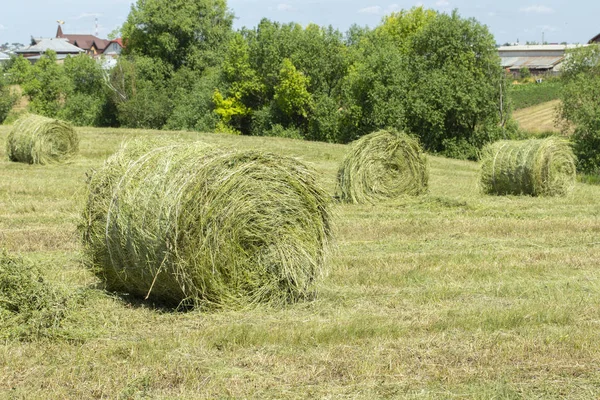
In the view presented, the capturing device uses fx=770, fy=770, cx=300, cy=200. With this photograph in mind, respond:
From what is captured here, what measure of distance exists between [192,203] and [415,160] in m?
9.90

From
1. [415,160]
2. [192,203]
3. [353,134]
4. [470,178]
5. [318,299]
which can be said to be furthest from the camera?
[353,134]

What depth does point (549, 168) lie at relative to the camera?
55.3 feet

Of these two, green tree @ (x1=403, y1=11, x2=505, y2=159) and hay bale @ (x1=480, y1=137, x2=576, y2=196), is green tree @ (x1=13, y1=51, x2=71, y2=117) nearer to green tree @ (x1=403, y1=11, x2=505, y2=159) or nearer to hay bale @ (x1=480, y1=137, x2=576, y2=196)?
green tree @ (x1=403, y1=11, x2=505, y2=159)

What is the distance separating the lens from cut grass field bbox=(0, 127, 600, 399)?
5.55 metres

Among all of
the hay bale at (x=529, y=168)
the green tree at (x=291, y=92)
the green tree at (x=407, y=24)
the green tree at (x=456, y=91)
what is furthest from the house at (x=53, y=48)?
the hay bale at (x=529, y=168)

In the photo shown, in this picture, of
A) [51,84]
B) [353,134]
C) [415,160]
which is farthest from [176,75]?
[415,160]

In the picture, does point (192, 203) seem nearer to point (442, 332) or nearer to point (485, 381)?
point (442, 332)

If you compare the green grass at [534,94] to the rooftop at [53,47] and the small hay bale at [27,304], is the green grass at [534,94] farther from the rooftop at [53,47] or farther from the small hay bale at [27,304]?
the rooftop at [53,47]

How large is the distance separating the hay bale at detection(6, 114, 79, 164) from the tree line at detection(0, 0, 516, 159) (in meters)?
24.7

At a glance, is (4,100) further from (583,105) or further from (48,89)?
(583,105)

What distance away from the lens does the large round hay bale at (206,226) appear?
7.32 metres

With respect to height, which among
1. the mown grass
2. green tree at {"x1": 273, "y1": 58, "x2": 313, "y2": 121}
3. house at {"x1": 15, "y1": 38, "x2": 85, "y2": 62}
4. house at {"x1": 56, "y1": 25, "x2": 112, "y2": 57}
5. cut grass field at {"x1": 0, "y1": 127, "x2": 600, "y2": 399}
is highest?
house at {"x1": 56, "y1": 25, "x2": 112, "y2": 57}

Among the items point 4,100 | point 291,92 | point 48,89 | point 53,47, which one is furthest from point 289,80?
point 53,47

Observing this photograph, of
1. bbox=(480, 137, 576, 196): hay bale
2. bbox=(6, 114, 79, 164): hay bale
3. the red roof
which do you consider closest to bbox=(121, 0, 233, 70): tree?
bbox=(6, 114, 79, 164): hay bale
